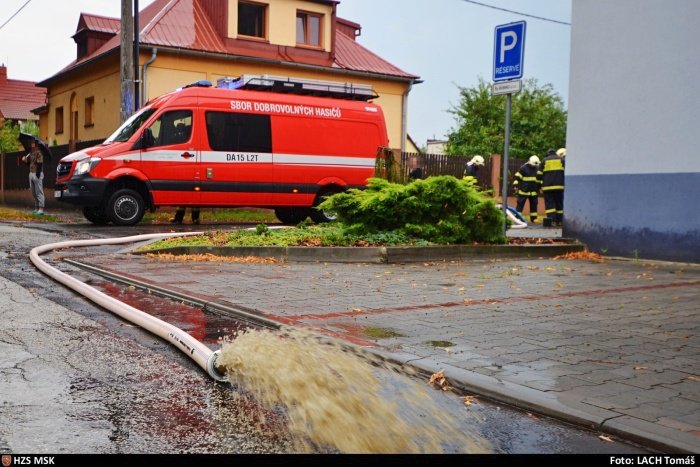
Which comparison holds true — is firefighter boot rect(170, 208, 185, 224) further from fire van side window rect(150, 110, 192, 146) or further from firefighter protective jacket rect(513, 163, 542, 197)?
firefighter protective jacket rect(513, 163, 542, 197)

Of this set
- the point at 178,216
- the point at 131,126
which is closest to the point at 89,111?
the point at 178,216

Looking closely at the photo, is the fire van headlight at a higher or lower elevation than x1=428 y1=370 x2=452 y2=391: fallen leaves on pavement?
higher

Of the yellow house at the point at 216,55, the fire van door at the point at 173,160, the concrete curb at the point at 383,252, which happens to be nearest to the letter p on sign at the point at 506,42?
the concrete curb at the point at 383,252

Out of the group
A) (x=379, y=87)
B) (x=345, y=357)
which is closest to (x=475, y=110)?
(x=379, y=87)

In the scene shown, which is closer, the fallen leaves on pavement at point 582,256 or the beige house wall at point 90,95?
the fallen leaves on pavement at point 582,256

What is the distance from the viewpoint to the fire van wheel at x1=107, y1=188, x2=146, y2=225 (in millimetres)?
14984

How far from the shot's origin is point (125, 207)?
597 inches

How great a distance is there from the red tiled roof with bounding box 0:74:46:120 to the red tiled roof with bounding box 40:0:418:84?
3074cm

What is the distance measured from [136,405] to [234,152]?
12813 mm

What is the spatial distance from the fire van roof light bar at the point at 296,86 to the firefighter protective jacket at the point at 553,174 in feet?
16.4

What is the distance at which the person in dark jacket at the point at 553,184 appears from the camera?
653 inches

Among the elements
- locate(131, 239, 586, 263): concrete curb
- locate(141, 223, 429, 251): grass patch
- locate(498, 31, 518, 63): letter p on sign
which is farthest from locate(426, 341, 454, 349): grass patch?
locate(498, 31, 518, 63): letter p on sign

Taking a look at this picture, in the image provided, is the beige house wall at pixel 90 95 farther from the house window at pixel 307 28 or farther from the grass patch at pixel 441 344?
the grass patch at pixel 441 344

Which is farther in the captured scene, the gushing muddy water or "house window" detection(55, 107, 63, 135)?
"house window" detection(55, 107, 63, 135)
